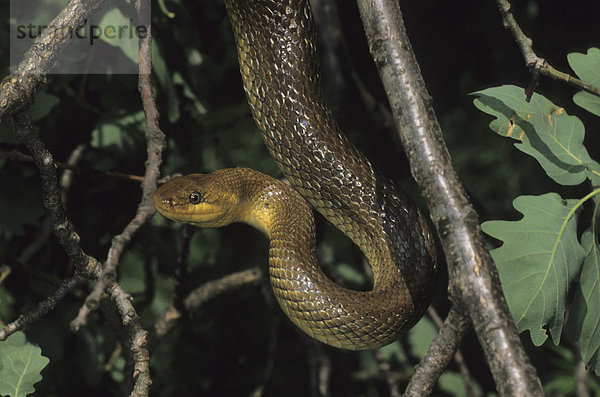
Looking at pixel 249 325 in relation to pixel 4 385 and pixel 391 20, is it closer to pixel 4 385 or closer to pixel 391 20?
pixel 4 385

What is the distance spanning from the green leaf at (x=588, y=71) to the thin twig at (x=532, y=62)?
0.05 m

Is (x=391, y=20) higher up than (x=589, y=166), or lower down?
higher up

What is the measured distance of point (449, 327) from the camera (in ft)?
5.12

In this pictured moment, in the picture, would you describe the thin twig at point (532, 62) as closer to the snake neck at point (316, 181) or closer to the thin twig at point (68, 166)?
the snake neck at point (316, 181)

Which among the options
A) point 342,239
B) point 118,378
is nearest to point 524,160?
point 342,239

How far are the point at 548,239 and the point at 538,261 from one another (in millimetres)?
74

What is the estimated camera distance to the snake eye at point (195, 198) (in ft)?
8.60

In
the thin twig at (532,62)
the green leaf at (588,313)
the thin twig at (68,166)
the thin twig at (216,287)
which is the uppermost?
the thin twig at (532,62)

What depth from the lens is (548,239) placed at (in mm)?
1696

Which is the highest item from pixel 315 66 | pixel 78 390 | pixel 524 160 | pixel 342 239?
pixel 315 66

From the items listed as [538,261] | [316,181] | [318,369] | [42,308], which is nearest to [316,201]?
[316,181]

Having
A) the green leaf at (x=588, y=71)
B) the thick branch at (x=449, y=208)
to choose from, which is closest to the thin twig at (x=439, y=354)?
the thick branch at (x=449, y=208)

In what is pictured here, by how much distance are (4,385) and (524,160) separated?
2.89 meters

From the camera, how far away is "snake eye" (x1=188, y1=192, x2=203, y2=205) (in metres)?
2.62
